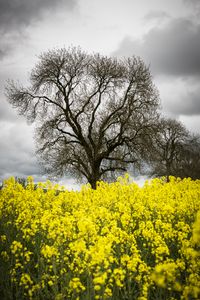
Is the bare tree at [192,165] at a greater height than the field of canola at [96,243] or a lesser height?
greater

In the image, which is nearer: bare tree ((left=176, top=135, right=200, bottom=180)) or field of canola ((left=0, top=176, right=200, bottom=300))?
field of canola ((left=0, top=176, right=200, bottom=300))

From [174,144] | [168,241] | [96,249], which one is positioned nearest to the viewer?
[96,249]

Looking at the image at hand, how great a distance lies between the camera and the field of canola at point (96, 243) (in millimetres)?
3508

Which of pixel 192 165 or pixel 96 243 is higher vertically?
pixel 192 165

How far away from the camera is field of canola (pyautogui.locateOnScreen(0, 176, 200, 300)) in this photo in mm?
3508

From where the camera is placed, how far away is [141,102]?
67.0ft

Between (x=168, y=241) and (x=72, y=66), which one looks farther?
(x=72, y=66)

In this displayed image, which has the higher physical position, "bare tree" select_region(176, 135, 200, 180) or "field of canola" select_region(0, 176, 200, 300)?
"bare tree" select_region(176, 135, 200, 180)

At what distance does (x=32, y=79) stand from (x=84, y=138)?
5.63 m

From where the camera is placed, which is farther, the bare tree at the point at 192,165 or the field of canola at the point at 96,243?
the bare tree at the point at 192,165

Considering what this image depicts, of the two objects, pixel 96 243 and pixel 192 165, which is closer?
pixel 96 243

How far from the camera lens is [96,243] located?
12.0ft

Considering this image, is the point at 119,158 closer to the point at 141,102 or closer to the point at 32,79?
the point at 141,102

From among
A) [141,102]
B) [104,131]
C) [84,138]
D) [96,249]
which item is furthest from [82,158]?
[96,249]
